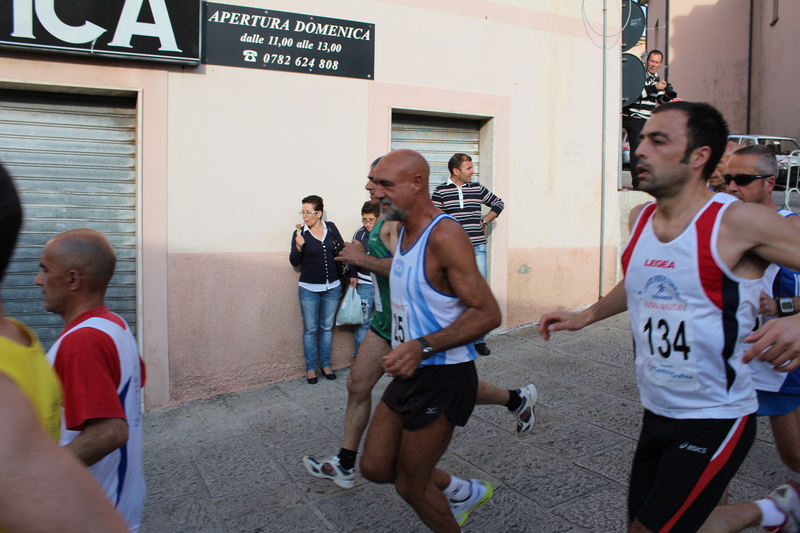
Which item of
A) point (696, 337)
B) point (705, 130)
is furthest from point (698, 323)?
point (705, 130)

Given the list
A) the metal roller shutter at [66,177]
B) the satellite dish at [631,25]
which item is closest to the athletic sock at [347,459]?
the metal roller shutter at [66,177]

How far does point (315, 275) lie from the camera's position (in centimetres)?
626

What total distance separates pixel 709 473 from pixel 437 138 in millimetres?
5725

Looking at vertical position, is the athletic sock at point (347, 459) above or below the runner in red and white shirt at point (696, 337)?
below

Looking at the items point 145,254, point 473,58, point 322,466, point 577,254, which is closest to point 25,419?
point 322,466

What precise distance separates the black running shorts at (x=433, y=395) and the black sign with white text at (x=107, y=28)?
4091mm

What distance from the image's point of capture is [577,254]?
26.5 feet

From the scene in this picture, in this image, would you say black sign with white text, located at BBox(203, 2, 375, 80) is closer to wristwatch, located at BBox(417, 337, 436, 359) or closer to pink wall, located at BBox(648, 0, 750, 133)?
wristwatch, located at BBox(417, 337, 436, 359)

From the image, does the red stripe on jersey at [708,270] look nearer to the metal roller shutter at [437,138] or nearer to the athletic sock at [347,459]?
the athletic sock at [347,459]

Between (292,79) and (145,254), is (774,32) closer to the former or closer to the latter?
(292,79)

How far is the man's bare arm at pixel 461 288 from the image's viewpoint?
2795 millimetres

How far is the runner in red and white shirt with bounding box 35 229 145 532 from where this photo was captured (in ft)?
6.52

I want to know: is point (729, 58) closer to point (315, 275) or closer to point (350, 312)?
point (350, 312)

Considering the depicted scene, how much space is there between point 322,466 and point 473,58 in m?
5.02
